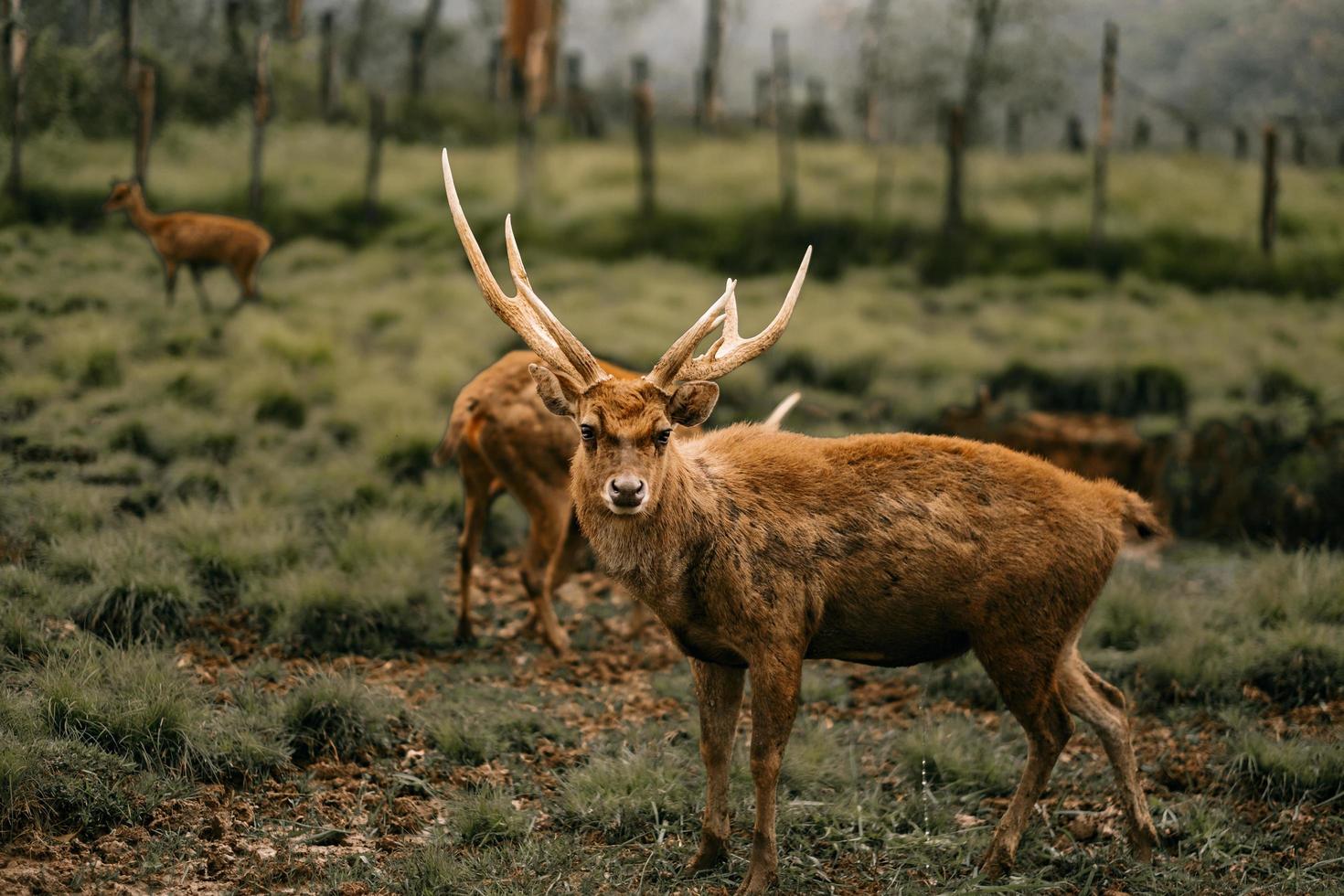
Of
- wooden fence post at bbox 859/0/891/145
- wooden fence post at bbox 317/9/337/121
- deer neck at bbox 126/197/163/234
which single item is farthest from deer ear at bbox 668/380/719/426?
wooden fence post at bbox 859/0/891/145

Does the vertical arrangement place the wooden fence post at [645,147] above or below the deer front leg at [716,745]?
above

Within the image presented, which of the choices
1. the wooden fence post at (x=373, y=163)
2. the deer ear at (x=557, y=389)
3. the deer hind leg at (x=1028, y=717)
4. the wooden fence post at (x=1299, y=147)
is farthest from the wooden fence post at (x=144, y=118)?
the wooden fence post at (x=1299, y=147)

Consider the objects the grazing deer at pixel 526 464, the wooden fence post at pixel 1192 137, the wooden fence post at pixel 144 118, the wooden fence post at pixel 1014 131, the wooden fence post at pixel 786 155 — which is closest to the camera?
the grazing deer at pixel 526 464

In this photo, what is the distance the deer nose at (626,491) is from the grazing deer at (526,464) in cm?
279

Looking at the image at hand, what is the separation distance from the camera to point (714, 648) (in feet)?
15.2

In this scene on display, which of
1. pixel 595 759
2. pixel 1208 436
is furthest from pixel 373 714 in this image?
pixel 1208 436

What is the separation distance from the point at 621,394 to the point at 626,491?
1.52 ft

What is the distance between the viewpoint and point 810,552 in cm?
470

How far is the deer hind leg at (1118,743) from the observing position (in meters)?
4.98

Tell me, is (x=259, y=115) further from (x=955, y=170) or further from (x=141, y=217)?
(x=955, y=170)

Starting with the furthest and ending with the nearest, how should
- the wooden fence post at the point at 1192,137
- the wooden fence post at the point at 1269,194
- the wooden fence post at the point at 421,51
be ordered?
the wooden fence post at the point at 421,51
the wooden fence post at the point at 1192,137
the wooden fence post at the point at 1269,194

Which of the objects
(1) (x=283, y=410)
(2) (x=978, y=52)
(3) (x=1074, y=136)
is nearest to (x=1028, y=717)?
(1) (x=283, y=410)

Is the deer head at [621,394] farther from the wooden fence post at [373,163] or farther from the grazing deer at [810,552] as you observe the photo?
the wooden fence post at [373,163]

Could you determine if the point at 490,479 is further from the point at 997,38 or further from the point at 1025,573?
the point at 997,38
